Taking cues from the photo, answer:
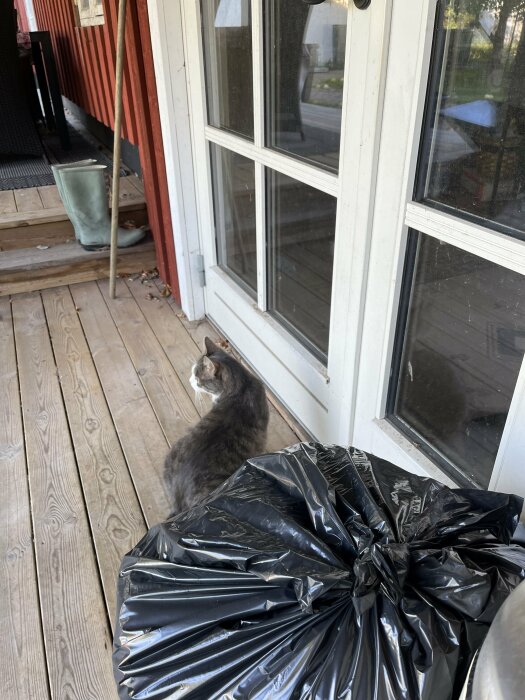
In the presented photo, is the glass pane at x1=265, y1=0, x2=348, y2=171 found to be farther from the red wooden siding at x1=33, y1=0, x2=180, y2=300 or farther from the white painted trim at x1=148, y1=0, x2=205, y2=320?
the red wooden siding at x1=33, y1=0, x2=180, y2=300

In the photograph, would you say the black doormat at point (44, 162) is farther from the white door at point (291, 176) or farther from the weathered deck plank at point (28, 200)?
the white door at point (291, 176)

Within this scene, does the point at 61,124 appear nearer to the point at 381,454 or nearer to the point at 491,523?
the point at 381,454

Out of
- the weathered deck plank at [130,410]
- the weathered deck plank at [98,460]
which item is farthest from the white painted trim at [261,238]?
the weathered deck plank at [98,460]

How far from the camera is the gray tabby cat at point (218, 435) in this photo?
1.41 m

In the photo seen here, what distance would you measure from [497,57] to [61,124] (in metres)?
4.50

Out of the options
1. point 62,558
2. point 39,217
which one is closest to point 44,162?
point 39,217

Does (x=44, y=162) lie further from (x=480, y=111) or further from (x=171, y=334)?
(x=480, y=111)

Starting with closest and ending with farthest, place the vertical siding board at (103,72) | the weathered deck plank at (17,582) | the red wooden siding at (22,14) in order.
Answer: the weathered deck plank at (17,582)
the vertical siding board at (103,72)
the red wooden siding at (22,14)

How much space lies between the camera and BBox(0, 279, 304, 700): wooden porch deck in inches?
52.7

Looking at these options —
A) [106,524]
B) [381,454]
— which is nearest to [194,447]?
[106,524]

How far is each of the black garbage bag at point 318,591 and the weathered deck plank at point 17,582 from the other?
0.62 metres

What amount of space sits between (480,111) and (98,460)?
1.62m

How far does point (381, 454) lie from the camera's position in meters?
1.53

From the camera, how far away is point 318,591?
0.70 meters
